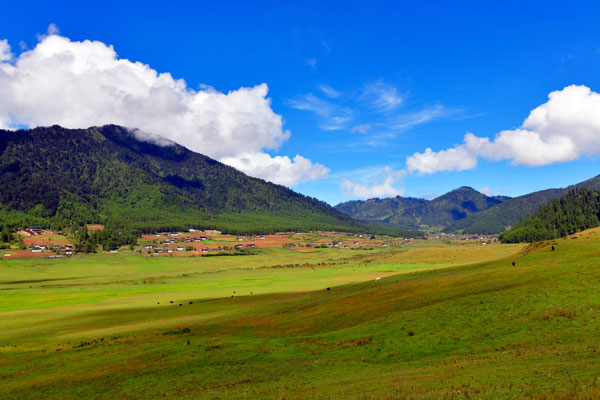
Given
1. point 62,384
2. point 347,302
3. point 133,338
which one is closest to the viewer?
point 62,384

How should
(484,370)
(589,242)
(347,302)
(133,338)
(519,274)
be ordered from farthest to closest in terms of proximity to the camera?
(589,242) < (347,302) < (519,274) < (133,338) < (484,370)

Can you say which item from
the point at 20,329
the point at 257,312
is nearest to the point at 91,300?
the point at 20,329

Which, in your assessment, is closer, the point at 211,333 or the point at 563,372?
the point at 563,372

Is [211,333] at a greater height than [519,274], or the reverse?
[519,274]

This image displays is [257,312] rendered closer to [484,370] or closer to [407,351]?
[407,351]

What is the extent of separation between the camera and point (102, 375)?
32531 millimetres

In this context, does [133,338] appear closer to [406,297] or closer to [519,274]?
[406,297]

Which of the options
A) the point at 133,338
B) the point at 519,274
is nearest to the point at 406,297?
the point at 519,274

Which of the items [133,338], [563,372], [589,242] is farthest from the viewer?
[589,242]

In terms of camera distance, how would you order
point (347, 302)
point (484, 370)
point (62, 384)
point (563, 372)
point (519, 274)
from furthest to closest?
point (347, 302)
point (519, 274)
point (62, 384)
point (484, 370)
point (563, 372)

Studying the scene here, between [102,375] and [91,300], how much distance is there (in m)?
68.6

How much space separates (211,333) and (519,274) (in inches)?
1653

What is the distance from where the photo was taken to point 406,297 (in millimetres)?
54656

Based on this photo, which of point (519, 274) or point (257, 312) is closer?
point (519, 274)
